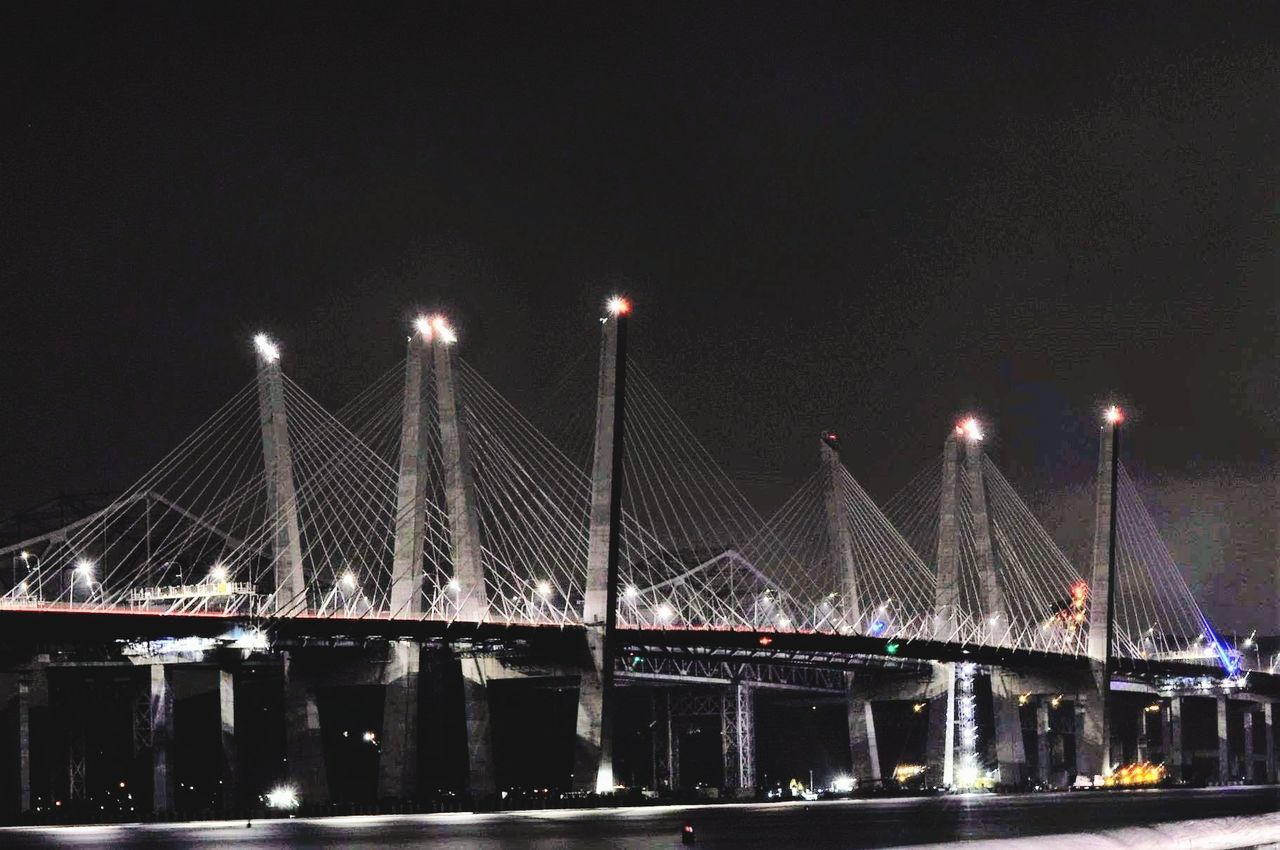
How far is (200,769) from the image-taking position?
477 ft

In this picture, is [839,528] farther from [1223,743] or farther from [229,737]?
[1223,743]

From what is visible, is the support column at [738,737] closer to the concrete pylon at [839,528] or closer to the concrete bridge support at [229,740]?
the concrete pylon at [839,528]

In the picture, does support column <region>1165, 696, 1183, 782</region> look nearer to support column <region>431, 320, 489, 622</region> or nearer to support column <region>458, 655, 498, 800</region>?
support column <region>458, 655, 498, 800</region>

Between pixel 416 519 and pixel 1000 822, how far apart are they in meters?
27.1

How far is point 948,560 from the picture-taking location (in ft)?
352

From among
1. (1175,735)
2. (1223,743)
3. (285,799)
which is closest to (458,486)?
(285,799)

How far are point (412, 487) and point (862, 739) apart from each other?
142 ft

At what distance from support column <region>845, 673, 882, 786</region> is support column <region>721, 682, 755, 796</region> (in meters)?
11.9

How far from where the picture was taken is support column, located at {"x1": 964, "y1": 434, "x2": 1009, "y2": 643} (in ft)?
374

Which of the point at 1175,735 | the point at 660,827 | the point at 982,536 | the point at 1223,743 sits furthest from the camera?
the point at 1223,743

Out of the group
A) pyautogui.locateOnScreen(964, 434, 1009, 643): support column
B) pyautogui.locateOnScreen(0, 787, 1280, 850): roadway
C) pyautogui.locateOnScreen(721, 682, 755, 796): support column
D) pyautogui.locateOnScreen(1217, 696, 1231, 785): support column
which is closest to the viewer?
pyautogui.locateOnScreen(0, 787, 1280, 850): roadway

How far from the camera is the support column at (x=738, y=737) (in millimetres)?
123438

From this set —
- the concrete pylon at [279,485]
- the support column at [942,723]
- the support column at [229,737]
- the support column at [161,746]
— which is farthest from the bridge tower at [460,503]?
the support column at [942,723]

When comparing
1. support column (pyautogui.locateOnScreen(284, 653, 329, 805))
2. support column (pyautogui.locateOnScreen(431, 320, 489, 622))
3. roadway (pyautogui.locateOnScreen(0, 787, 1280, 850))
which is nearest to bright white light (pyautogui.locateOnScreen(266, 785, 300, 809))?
support column (pyautogui.locateOnScreen(284, 653, 329, 805))
